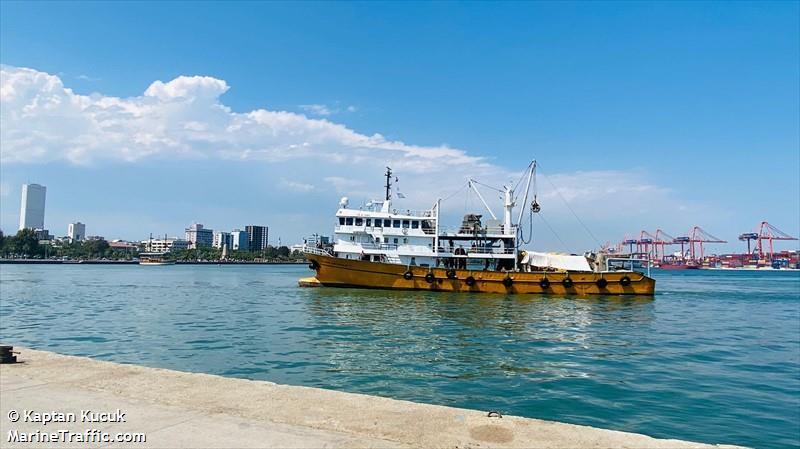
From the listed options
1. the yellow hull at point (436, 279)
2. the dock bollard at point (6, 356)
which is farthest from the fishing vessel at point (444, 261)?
the dock bollard at point (6, 356)

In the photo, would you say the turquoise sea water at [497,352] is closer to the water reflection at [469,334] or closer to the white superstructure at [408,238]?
the water reflection at [469,334]

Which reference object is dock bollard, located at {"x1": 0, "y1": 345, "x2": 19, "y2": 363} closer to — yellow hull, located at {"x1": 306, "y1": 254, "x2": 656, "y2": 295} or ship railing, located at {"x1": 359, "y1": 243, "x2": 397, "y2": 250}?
yellow hull, located at {"x1": 306, "y1": 254, "x2": 656, "y2": 295}

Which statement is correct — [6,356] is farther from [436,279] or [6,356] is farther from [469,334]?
[436,279]

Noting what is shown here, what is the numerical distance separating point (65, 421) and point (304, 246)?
33948 millimetres

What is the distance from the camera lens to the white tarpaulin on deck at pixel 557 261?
40.3m

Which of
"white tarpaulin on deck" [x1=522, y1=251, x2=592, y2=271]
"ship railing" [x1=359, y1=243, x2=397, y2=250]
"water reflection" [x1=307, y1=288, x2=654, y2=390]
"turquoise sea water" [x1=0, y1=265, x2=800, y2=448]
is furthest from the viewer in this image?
"white tarpaulin on deck" [x1=522, y1=251, x2=592, y2=271]

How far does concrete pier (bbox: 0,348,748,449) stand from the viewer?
473cm

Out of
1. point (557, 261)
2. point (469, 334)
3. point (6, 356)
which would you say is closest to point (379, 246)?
point (557, 261)

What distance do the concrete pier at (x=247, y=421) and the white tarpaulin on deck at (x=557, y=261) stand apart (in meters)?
36.7

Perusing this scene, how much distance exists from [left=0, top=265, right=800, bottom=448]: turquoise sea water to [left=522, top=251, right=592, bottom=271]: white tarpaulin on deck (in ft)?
34.5

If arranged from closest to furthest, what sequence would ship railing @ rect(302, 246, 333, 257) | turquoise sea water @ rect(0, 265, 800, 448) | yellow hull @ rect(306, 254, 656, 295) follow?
turquoise sea water @ rect(0, 265, 800, 448) < yellow hull @ rect(306, 254, 656, 295) < ship railing @ rect(302, 246, 333, 257)

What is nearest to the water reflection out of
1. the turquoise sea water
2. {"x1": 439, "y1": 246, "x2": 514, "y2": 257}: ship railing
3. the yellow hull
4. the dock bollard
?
the turquoise sea water

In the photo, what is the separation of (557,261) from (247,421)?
127 ft

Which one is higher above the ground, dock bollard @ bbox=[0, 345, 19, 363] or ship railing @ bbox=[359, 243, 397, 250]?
ship railing @ bbox=[359, 243, 397, 250]
